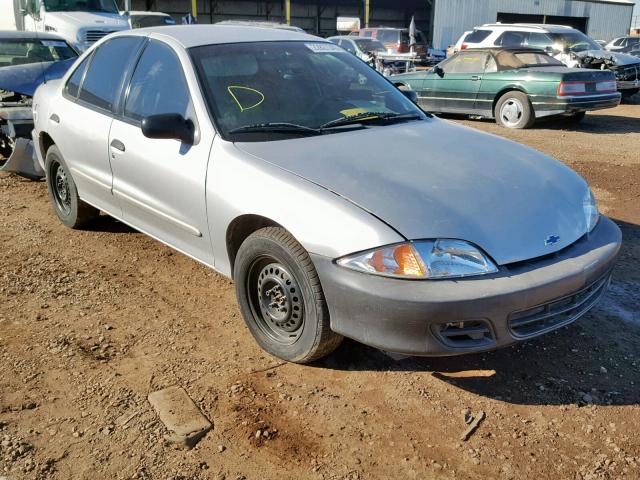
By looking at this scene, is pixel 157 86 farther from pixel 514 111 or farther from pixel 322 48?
pixel 514 111

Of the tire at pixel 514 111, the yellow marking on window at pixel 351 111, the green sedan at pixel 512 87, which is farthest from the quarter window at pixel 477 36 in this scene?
the yellow marking on window at pixel 351 111

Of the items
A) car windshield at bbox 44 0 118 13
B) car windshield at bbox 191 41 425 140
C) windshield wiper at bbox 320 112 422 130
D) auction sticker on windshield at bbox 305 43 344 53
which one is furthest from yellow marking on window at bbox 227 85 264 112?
car windshield at bbox 44 0 118 13

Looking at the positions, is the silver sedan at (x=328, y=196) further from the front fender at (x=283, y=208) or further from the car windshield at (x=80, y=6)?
the car windshield at (x=80, y=6)

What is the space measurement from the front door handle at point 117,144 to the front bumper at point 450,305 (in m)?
1.90

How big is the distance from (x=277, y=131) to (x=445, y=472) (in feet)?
6.51

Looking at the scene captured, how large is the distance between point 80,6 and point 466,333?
1430 centimetres

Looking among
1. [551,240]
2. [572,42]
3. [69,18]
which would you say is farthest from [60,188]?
[572,42]

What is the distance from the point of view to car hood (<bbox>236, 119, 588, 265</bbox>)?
2.77m

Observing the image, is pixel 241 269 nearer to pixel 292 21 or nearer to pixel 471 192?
pixel 471 192

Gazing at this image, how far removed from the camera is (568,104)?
33.9ft

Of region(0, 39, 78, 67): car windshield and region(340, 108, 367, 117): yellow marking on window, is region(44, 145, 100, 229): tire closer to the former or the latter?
region(340, 108, 367, 117): yellow marking on window

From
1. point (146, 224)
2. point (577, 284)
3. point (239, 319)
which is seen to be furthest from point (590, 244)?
point (146, 224)

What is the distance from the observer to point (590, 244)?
3133 millimetres

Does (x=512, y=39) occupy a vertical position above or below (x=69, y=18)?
below
